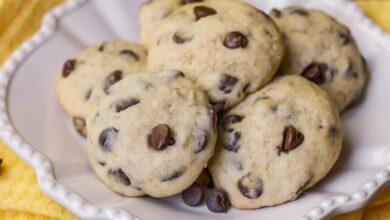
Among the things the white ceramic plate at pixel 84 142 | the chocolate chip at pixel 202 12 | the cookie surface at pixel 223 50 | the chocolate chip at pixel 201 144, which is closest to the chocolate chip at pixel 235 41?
the cookie surface at pixel 223 50

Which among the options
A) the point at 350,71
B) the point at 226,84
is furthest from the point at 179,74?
the point at 350,71

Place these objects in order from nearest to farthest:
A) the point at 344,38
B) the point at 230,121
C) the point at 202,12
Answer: the point at 230,121, the point at 202,12, the point at 344,38

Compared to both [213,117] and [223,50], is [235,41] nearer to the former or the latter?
[223,50]

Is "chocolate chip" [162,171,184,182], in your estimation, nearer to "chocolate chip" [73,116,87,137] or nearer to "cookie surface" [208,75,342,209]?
"cookie surface" [208,75,342,209]

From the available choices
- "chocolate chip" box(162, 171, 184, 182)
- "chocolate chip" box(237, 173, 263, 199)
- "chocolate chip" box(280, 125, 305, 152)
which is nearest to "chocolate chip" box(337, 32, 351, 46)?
"chocolate chip" box(280, 125, 305, 152)

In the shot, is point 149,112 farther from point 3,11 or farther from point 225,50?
point 3,11

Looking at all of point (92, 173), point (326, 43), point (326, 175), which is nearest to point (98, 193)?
point (92, 173)

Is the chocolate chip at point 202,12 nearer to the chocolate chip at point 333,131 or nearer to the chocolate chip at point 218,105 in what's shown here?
the chocolate chip at point 218,105
